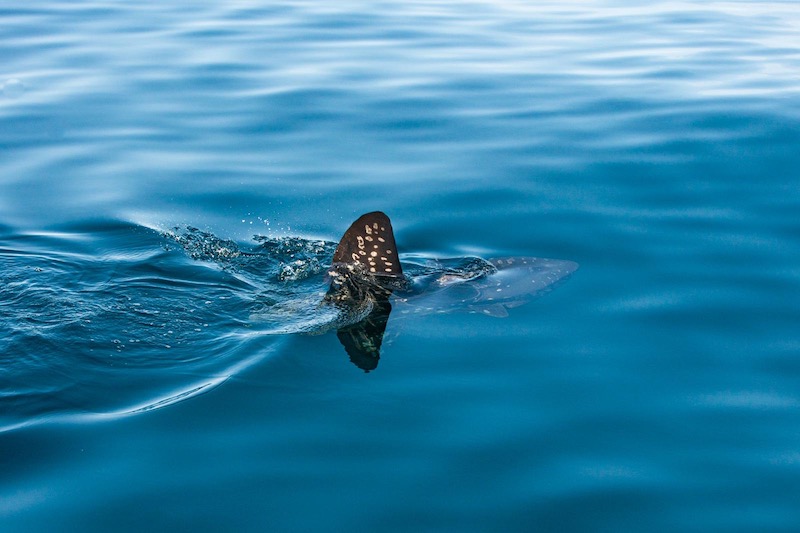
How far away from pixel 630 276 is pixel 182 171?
19.1ft

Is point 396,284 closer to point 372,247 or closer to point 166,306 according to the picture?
point 372,247

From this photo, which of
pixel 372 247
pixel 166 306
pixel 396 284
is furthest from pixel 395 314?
pixel 166 306

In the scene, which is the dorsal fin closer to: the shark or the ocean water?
the shark

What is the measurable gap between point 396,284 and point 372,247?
446 millimetres

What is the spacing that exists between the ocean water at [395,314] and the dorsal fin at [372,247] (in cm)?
Answer: 61

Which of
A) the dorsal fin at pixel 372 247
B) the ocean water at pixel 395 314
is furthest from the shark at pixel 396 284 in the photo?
the ocean water at pixel 395 314

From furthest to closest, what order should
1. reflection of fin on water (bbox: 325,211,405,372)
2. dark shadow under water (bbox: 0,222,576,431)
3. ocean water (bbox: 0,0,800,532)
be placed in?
reflection of fin on water (bbox: 325,211,405,372)
dark shadow under water (bbox: 0,222,576,431)
ocean water (bbox: 0,0,800,532)

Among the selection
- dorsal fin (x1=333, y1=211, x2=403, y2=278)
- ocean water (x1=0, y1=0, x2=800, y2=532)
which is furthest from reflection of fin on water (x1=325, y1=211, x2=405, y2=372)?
ocean water (x1=0, y1=0, x2=800, y2=532)

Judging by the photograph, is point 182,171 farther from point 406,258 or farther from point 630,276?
point 630,276

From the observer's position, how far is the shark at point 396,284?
8102mm

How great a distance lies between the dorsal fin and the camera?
814cm

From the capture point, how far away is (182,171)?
11.5m

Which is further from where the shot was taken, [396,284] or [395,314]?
[396,284]

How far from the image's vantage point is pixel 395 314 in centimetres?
805
